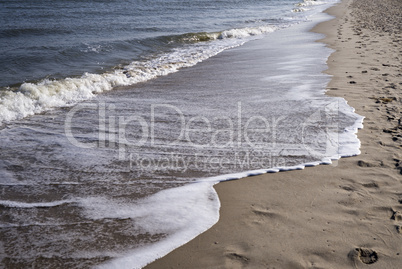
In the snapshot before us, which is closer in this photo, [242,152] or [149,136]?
[242,152]

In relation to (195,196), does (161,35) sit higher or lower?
higher

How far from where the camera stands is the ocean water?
2945 millimetres

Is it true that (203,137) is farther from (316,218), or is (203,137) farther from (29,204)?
(29,204)

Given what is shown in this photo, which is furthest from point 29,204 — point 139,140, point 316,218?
point 316,218

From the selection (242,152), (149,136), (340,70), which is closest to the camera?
(242,152)

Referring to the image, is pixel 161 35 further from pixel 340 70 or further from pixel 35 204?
pixel 35 204

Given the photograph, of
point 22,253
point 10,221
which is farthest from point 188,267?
point 10,221

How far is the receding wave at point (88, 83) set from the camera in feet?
20.1

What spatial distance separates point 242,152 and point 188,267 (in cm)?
207

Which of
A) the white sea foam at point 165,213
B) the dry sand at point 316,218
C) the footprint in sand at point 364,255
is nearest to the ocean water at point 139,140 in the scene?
the white sea foam at point 165,213

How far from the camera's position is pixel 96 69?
9516 millimetres

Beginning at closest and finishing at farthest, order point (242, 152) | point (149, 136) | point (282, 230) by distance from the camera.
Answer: point (282, 230)
point (242, 152)
point (149, 136)

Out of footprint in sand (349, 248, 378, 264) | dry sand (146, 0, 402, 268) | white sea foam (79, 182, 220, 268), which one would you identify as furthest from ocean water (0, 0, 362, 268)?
footprint in sand (349, 248, 378, 264)

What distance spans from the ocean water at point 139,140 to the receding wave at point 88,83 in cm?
3
